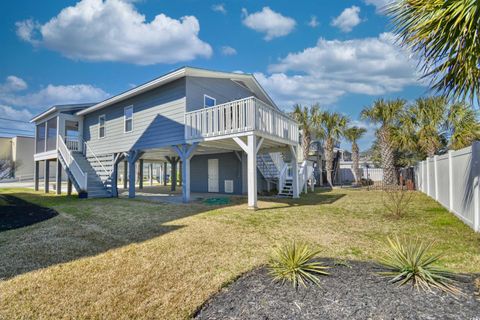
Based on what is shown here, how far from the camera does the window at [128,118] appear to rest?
13445 millimetres

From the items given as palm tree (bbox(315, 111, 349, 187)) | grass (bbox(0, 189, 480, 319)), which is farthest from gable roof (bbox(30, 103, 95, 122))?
palm tree (bbox(315, 111, 349, 187))

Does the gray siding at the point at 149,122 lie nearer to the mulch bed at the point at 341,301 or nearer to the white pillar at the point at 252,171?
the white pillar at the point at 252,171

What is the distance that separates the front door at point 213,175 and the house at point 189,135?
0.06 meters

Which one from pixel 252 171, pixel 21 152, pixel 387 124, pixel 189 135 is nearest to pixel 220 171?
pixel 189 135

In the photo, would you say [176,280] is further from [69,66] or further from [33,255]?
[69,66]

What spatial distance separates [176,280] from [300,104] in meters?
17.6

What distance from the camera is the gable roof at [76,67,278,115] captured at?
10.5 metres

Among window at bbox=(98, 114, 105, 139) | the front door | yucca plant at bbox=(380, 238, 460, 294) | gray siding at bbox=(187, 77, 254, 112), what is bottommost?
yucca plant at bbox=(380, 238, 460, 294)

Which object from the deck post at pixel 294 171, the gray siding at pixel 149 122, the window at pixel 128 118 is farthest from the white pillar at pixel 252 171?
the window at pixel 128 118

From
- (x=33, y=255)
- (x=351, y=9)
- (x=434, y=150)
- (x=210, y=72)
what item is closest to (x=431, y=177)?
(x=434, y=150)

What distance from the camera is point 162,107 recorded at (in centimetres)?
1176

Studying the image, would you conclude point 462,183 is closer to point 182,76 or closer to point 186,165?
point 186,165

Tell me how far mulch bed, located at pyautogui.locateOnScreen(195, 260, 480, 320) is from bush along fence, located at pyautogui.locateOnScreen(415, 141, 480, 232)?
310 centimetres

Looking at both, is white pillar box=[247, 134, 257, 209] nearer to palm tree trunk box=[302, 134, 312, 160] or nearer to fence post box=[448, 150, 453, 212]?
fence post box=[448, 150, 453, 212]
